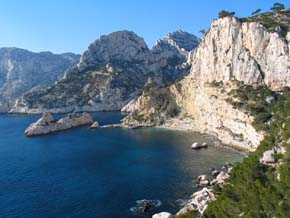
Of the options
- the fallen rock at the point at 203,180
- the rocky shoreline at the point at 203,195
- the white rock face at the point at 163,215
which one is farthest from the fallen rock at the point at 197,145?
the white rock face at the point at 163,215

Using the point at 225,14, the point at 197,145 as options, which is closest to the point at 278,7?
the point at 225,14

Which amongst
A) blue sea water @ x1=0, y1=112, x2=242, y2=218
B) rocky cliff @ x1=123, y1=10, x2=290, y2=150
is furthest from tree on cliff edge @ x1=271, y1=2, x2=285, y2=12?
blue sea water @ x1=0, y1=112, x2=242, y2=218

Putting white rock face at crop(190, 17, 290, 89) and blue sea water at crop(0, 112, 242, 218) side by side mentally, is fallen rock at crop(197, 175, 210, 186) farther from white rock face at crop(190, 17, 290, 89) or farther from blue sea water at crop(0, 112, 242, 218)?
white rock face at crop(190, 17, 290, 89)

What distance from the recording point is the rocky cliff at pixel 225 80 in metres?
107

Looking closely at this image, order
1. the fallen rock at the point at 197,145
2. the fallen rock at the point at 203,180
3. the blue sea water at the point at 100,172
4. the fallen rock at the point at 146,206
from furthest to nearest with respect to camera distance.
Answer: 1. the fallen rock at the point at 197,145
2. the fallen rock at the point at 203,180
3. the blue sea water at the point at 100,172
4. the fallen rock at the point at 146,206

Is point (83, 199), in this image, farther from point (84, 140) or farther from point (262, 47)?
point (262, 47)

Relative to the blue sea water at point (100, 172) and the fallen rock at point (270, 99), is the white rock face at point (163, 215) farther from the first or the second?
the fallen rock at point (270, 99)

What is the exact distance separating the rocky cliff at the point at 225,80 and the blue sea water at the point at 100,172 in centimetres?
901

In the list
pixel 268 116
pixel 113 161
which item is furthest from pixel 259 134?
pixel 113 161

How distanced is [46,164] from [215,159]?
43.8m

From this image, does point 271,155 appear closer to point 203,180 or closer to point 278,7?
point 203,180

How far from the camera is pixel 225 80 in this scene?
123875mm

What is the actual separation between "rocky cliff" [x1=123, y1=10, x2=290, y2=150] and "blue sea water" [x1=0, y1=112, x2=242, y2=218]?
9.01 m

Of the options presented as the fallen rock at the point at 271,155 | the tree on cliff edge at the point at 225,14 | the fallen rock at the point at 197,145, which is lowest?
the fallen rock at the point at 197,145
